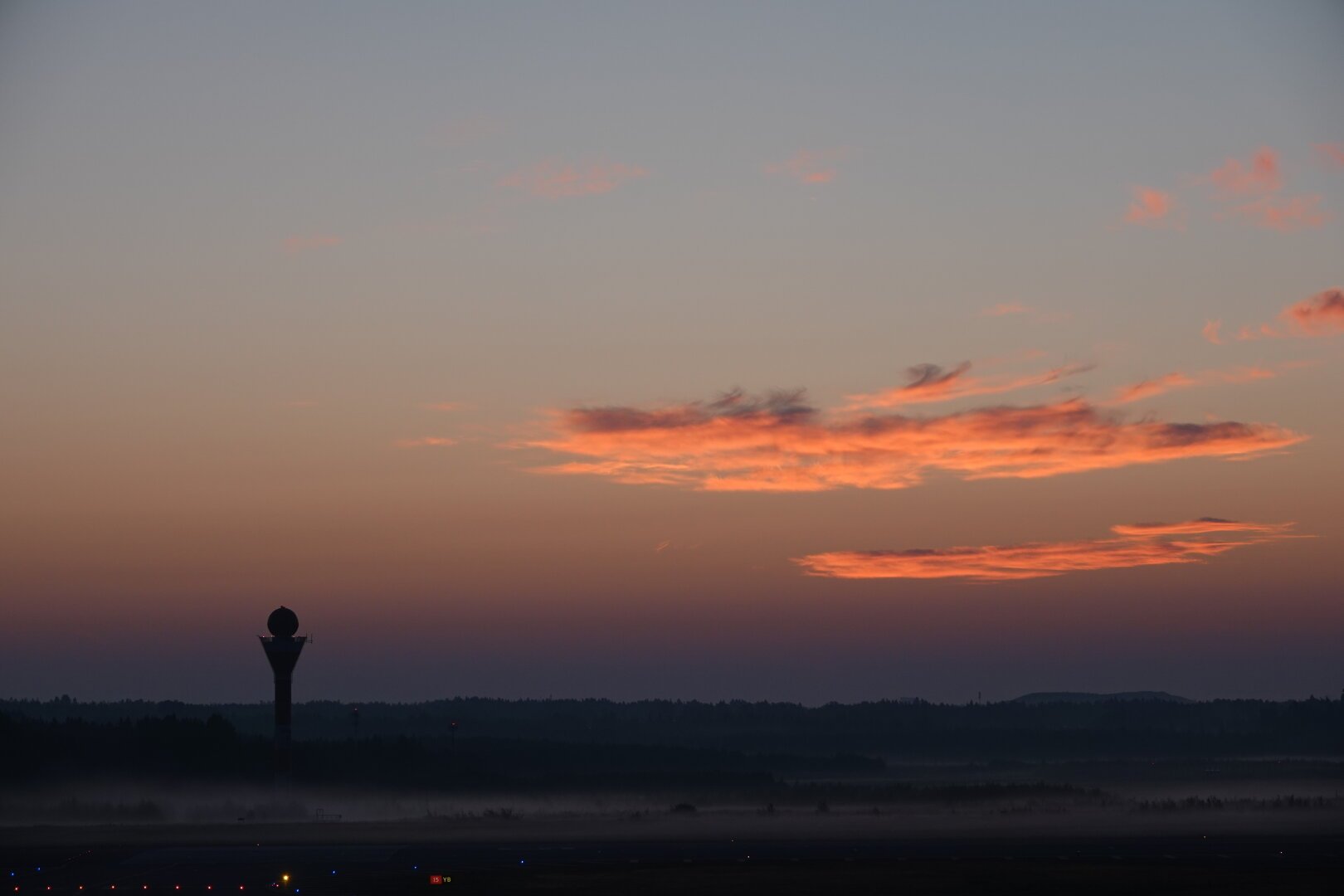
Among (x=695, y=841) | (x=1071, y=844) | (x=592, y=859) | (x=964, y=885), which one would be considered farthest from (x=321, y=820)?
(x=964, y=885)

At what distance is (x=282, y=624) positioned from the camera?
447 feet

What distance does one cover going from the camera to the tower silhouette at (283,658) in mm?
133750

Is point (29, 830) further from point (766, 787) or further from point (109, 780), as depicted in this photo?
point (766, 787)

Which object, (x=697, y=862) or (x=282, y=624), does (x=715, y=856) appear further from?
(x=282, y=624)

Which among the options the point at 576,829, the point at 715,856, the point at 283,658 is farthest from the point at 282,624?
the point at 715,856

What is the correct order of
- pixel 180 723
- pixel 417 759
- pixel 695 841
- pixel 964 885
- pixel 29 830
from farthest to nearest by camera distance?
pixel 417 759 < pixel 180 723 < pixel 29 830 < pixel 695 841 < pixel 964 885

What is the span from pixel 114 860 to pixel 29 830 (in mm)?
35362

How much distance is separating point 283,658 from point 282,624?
2915mm

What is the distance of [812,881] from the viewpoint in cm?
6431

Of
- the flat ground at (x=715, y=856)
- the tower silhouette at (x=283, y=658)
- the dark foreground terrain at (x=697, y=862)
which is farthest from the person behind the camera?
the tower silhouette at (x=283, y=658)

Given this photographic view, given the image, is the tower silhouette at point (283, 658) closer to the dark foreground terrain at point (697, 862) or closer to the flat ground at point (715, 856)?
the flat ground at point (715, 856)

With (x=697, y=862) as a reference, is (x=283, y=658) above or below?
above

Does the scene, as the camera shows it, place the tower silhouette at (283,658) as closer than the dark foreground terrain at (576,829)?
No

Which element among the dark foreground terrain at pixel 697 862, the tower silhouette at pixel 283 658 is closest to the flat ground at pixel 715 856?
the dark foreground terrain at pixel 697 862
